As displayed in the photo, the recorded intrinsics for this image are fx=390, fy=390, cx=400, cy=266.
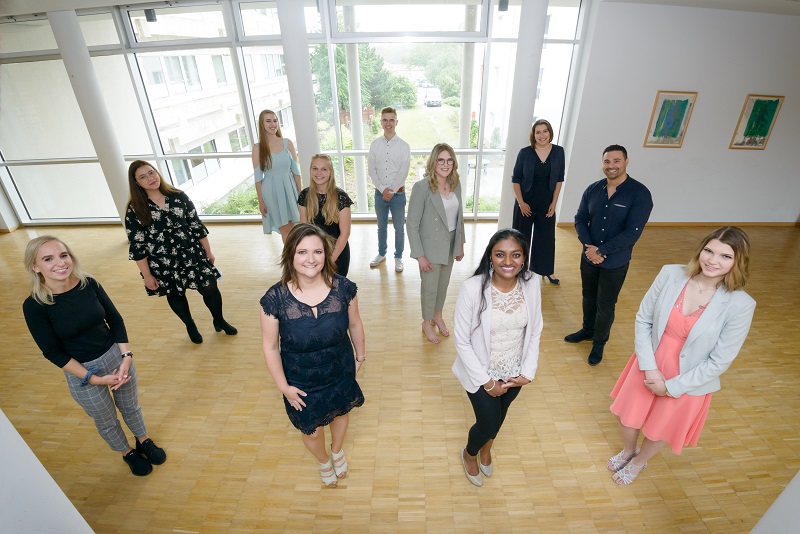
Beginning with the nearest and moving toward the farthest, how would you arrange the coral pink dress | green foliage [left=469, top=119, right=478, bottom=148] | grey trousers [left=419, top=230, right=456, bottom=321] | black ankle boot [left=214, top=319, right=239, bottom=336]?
the coral pink dress → grey trousers [left=419, top=230, right=456, bottom=321] → black ankle boot [left=214, top=319, right=239, bottom=336] → green foliage [left=469, top=119, right=478, bottom=148]

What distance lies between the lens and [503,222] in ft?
17.8

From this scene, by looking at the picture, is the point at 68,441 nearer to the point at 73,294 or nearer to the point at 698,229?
the point at 73,294

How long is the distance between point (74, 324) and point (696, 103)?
7818 millimetres

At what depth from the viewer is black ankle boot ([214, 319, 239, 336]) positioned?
13.5ft

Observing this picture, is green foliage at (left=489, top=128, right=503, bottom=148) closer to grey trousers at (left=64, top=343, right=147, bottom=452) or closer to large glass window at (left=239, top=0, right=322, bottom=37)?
large glass window at (left=239, top=0, right=322, bottom=37)

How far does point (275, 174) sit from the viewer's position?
452 centimetres

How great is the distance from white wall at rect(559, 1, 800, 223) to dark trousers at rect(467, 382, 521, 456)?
4.97 metres

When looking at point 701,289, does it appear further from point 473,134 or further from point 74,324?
point 473,134

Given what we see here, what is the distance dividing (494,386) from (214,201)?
22.3ft

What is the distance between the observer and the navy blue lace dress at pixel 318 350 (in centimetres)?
203

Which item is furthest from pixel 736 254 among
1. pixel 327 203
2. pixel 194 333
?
pixel 194 333

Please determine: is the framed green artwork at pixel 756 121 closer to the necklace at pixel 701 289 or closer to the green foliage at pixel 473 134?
the green foliage at pixel 473 134

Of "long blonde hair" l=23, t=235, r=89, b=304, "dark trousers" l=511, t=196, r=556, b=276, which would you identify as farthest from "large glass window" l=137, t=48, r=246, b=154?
"long blonde hair" l=23, t=235, r=89, b=304

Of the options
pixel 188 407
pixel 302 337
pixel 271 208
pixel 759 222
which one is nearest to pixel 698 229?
pixel 759 222
